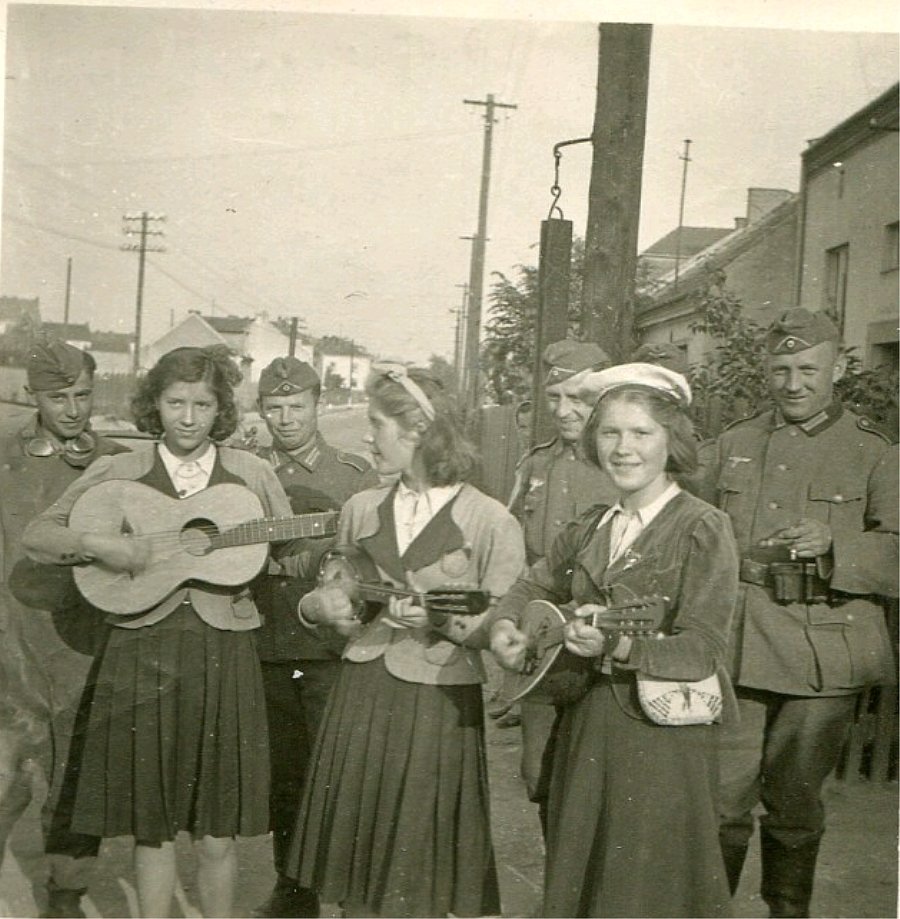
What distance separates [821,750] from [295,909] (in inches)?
69.3

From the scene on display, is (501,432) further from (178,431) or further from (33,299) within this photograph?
(33,299)

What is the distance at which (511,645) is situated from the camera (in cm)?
253

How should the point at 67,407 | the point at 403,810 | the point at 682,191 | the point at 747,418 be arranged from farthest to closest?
the point at 682,191 < the point at 67,407 < the point at 747,418 < the point at 403,810

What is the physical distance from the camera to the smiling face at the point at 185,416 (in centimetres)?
304

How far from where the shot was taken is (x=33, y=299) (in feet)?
11.0

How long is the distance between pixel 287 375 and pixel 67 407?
0.75 m

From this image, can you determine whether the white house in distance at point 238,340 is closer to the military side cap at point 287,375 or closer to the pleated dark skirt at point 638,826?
the military side cap at point 287,375

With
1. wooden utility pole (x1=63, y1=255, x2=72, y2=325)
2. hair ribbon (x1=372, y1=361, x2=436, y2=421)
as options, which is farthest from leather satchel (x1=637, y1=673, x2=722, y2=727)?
wooden utility pole (x1=63, y1=255, x2=72, y2=325)

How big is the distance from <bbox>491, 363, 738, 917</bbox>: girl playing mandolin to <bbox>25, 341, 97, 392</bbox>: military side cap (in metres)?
1.69

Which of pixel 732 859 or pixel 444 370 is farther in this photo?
pixel 444 370

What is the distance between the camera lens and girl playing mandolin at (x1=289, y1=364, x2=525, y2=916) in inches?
104

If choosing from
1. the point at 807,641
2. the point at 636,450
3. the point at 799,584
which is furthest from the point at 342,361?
the point at 807,641

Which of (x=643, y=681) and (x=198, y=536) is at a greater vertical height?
(x=198, y=536)

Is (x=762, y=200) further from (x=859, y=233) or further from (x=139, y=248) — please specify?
(x=139, y=248)
